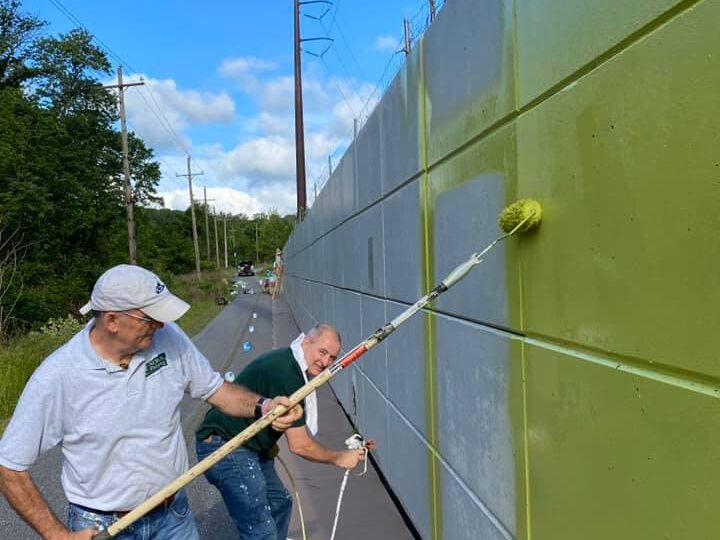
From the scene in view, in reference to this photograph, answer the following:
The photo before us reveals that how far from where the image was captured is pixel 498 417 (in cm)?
291

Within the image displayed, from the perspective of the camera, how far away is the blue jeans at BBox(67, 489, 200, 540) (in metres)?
2.72

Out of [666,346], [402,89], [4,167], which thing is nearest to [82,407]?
[666,346]

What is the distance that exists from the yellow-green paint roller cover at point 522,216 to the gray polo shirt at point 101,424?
5.03 ft

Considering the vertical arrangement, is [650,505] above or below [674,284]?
below

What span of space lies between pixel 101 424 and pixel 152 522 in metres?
0.50

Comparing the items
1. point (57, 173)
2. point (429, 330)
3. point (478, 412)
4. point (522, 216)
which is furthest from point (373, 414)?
point (57, 173)

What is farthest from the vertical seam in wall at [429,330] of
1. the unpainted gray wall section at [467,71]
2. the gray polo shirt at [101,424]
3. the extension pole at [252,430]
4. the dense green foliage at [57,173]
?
the dense green foliage at [57,173]

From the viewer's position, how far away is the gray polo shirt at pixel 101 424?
8.39 feet

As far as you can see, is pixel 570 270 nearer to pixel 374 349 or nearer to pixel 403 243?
pixel 403 243

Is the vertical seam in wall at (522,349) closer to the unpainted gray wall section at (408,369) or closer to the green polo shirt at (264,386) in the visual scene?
the green polo shirt at (264,386)

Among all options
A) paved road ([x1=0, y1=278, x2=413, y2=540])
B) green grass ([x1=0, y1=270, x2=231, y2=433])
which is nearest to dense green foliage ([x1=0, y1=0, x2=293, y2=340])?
green grass ([x1=0, y1=270, x2=231, y2=433])

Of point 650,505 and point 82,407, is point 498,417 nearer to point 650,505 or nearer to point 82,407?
point 650,505

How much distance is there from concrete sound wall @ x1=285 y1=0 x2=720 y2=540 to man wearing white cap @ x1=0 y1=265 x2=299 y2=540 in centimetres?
101

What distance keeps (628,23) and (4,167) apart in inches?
1241
